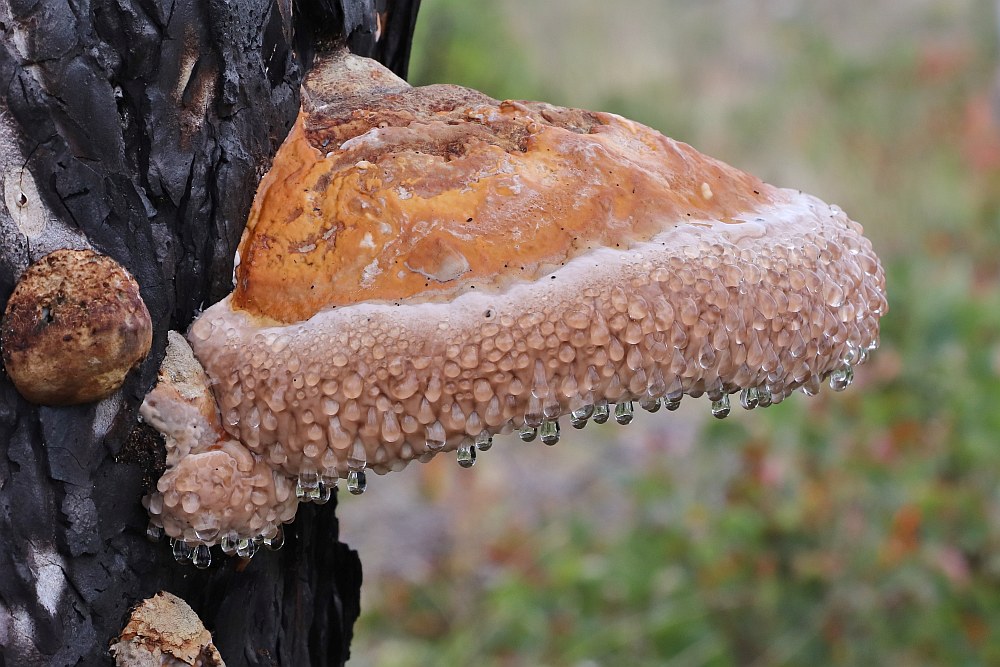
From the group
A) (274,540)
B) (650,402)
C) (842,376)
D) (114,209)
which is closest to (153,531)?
(274,540)

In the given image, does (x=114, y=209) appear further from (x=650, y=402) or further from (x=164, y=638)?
(x=650, y=402)

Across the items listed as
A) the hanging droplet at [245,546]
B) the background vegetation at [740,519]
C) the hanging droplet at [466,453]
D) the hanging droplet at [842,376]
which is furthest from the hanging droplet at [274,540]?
the background vegetation at [740,519]

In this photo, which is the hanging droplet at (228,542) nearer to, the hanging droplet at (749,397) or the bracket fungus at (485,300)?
the bracket fungus at (485,300)

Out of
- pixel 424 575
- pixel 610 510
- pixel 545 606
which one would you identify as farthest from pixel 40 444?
pixel 610 510

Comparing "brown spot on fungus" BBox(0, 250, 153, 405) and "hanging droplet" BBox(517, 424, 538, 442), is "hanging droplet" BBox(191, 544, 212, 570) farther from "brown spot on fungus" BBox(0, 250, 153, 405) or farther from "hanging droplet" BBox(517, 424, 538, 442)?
"hanging droplet" BBox(517, 424, 538, 442)

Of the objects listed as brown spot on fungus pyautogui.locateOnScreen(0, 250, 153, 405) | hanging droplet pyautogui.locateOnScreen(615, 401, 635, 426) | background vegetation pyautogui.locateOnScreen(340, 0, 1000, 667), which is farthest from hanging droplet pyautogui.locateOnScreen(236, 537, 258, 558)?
background vegetation pyautogui.locateOnScreen(340, 0, 1000, 667)

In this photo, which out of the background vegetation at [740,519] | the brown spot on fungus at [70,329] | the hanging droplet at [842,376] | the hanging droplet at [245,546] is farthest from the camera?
the background vegetation at [740,519]

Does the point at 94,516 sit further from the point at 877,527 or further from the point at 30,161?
the point at 877,527
